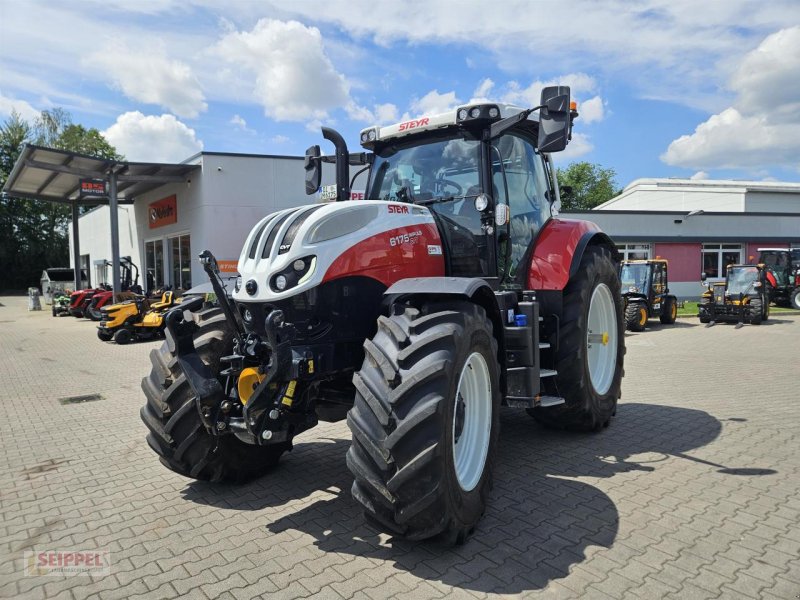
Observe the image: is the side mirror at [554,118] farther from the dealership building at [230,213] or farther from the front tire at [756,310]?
the front tire at [756,310]

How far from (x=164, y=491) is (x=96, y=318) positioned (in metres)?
17.6

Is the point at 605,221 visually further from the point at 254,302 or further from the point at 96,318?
the point at 254,302

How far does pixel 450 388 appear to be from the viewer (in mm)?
3041

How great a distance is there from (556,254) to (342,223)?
2168 mm

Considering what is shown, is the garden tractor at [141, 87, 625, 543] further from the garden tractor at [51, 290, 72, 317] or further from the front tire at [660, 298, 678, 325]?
the garden tractor at [51, 290, 72, 317]

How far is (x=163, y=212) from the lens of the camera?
21.9 m

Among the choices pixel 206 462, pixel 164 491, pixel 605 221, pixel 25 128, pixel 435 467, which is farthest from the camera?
pixel 25 128

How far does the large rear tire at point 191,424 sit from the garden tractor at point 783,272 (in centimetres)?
2376

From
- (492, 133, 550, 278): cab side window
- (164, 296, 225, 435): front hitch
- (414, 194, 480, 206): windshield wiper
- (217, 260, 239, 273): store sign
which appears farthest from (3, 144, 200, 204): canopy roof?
(164, 296, 225, 435): front hitch

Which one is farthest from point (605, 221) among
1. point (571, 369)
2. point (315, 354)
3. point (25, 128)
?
point (25, 128)

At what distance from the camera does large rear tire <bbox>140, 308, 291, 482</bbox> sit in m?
3.81

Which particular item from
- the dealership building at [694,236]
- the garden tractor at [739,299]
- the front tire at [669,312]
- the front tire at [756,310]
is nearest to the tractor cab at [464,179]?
the front tire at [669,312]

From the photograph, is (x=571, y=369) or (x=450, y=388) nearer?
(x=450, y=388)

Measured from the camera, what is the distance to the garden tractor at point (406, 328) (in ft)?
9.81
